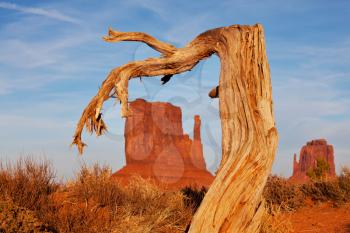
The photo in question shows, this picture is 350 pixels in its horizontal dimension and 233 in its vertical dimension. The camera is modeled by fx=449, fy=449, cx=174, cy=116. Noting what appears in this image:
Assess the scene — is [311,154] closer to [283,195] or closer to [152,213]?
[283,195]

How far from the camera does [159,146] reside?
268ft

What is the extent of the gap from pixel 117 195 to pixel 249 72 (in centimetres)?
432

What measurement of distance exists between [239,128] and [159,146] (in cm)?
7442

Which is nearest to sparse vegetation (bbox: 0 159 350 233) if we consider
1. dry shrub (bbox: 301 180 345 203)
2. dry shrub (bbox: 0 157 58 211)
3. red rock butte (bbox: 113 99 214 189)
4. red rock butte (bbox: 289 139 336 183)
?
dry shrub (bbox: 0 157 58 211)

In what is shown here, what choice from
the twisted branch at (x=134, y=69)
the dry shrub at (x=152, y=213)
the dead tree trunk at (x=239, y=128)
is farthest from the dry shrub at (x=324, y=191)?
the twisted branch at (x=134, y=69)

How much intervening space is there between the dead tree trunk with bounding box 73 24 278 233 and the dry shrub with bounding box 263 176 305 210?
6436 millimetres

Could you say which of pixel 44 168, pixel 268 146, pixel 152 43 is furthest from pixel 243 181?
pixel 44 168

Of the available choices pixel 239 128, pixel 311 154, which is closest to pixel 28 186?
pixel 239 128

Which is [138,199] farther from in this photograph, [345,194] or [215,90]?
[345,194]

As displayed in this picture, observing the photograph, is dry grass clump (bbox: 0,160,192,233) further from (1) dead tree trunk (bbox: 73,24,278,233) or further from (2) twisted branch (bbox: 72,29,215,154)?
(1) dead tree trunk (bbox: 73,24,278,233)

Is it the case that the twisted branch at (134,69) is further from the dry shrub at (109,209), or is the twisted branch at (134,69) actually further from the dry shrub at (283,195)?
the dry shrub at (283,195)

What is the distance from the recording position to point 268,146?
7598 mm

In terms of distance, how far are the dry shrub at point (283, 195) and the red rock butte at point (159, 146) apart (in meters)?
57.8

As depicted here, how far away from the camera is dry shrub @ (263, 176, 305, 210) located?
1400 centimetres
